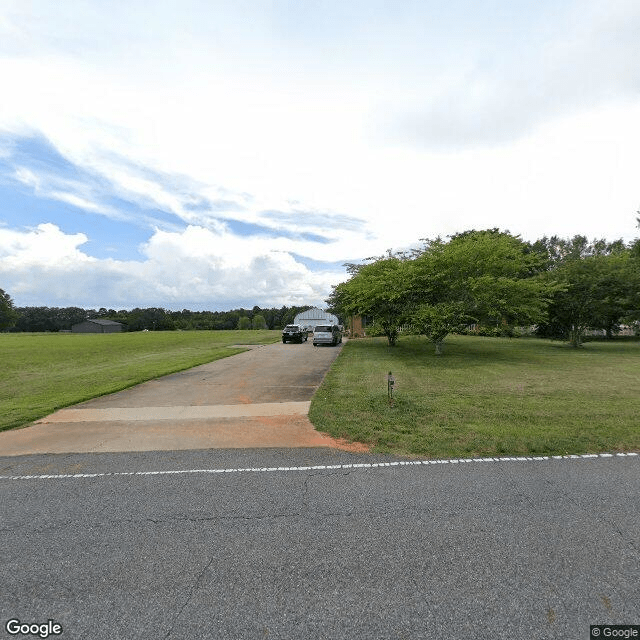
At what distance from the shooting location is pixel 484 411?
25.1ft

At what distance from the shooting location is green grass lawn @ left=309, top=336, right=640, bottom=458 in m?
5.58

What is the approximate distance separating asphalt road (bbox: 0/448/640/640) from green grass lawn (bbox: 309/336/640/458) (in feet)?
2.70

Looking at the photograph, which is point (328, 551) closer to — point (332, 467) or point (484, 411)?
point (332, 467)

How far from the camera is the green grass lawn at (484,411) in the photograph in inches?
220

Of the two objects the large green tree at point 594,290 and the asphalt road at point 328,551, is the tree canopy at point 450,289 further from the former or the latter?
the asphalt road at point 328,551

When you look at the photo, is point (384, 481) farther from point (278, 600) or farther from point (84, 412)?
point (84, 412)

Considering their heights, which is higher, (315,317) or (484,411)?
(315,317)

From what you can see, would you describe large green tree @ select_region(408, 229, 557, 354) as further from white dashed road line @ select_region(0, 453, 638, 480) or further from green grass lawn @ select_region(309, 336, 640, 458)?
white dashed road line @ select_region(0, 453, 638, 480)

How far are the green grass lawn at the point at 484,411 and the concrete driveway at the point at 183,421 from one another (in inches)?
25.8

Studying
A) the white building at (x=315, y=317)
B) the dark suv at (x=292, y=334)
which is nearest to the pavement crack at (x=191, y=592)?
the dark suv at (x=292, y=334)

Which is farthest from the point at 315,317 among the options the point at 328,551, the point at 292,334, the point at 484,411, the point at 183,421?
the point at 328,551

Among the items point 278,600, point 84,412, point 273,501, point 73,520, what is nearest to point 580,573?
point 278,600

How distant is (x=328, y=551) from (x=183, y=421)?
16.9 ft

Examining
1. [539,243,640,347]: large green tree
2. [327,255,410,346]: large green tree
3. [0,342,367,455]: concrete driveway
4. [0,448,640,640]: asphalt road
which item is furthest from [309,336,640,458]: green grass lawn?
[539,243,640,347]: large green tree
